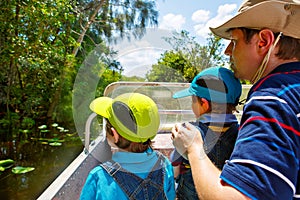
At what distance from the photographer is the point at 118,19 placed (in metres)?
10.5

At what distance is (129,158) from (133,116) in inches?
7.0

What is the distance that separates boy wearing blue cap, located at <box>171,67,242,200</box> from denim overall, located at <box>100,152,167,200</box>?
0.45 feet

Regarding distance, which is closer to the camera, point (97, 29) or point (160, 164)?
point (160, 164)

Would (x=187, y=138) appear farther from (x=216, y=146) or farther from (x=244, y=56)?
(x=216, y=146)

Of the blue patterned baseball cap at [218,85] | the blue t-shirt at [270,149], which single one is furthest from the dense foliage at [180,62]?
the blue t-shirt at [270,149]

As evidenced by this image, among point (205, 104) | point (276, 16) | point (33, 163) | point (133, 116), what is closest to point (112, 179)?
point (133, 116)

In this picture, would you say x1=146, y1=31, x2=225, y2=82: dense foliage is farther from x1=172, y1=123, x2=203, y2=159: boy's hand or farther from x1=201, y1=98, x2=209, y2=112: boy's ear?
x1=172, y1=123, x2=203, y2=159: boy's hand

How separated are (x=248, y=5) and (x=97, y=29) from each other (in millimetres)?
10565

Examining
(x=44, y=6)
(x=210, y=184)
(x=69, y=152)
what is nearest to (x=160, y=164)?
(x=210, y=184)

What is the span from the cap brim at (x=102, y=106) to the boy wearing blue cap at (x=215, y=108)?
1.02 ft

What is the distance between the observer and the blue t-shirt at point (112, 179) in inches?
39.2

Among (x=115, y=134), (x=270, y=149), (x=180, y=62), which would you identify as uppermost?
(x=180, y=62)

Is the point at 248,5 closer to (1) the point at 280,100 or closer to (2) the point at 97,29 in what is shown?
(1) the point at 280,100

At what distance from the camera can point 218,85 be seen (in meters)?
1.11
